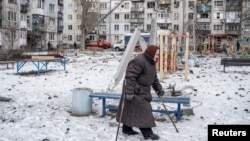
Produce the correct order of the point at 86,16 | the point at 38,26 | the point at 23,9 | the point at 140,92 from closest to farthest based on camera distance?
the point at 140,92 < the point at 23,9 < the point at 86,16 < the point at 38,26

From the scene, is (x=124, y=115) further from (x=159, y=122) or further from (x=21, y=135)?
(x=21, y=135)

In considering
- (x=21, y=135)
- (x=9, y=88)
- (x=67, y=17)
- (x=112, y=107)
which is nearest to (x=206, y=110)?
(x=112, y=107)

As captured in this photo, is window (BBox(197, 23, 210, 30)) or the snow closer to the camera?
the snow

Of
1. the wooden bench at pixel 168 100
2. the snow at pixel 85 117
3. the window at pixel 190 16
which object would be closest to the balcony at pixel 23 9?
the window at pixel 190 16

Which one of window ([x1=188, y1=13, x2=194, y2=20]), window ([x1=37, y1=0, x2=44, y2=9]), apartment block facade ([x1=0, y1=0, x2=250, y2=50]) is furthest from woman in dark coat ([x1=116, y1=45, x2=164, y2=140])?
window ([x1=188, y1=13, x2=194, y2=20])

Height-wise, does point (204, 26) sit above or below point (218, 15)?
below

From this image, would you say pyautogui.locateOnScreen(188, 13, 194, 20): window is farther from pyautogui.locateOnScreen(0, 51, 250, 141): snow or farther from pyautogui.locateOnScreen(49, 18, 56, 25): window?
pyautogui.locateOnScreen(0, 51, 250, 141): snow

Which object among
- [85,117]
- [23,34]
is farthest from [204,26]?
[85,117]

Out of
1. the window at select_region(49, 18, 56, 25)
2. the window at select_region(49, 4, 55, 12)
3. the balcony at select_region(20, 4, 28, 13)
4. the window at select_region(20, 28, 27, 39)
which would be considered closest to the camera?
the window at select_region(20, 28, 27, 39)

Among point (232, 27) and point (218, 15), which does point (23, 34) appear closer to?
point (218, 15)

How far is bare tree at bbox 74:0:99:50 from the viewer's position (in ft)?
175

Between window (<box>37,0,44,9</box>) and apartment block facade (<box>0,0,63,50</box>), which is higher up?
window (<box>37,0,44,9</box>)

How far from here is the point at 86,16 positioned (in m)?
55.7

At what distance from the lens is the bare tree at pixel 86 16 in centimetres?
5338
